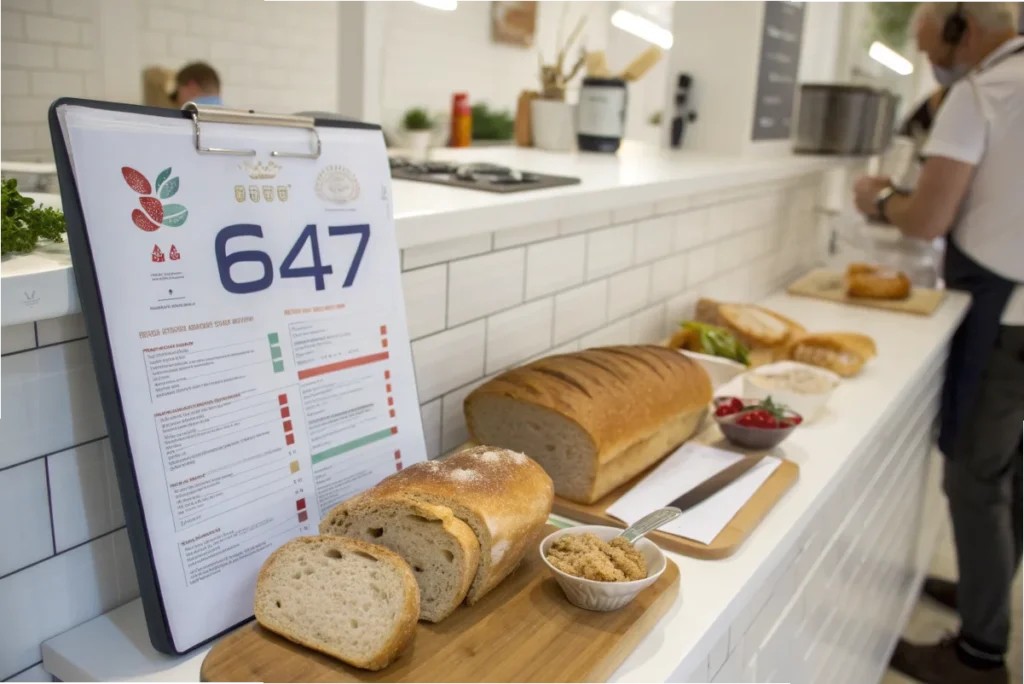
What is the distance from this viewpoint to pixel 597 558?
0.90 meters

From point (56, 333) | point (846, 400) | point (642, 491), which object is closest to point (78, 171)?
point (56, 333)

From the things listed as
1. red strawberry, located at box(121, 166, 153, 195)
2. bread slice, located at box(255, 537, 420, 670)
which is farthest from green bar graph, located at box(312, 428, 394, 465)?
red strawberry, located at box(121, 166, 153, 195)

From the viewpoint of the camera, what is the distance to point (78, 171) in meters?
0.69

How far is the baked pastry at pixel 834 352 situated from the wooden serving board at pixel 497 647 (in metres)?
1.07

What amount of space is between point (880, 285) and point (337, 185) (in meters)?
2.12

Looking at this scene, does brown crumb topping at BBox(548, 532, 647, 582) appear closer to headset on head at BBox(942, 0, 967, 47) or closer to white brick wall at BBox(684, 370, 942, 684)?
white brick wall at BBox(684, 370, 942, 684)

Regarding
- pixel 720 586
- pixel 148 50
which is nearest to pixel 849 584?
pixel 720 586

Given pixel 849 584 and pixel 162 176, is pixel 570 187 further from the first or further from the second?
pixel 849 584

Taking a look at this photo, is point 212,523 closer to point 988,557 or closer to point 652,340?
point 652,340

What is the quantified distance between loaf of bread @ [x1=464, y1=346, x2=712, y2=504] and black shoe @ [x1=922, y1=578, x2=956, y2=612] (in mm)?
2109

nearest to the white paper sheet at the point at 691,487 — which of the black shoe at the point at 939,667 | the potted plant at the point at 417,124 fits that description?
the black shoe at the point at 939,667

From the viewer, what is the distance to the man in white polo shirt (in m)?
2.10

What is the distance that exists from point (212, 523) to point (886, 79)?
4.56m

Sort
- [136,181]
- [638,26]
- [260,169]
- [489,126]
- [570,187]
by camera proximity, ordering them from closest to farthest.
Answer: [136,181] → [260,169] → [570,187] → [489,126] → [638,26]
